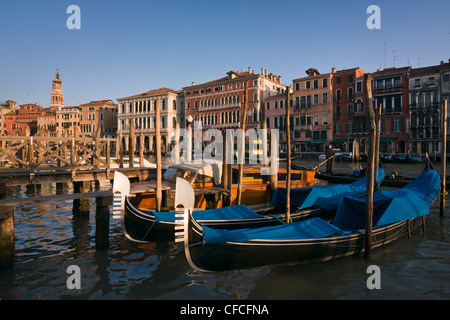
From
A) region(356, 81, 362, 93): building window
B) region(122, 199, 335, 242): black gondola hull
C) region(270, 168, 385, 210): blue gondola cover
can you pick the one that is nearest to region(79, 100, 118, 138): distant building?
region(356, 81, 362, 93): building window

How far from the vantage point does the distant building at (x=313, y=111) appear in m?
36.2

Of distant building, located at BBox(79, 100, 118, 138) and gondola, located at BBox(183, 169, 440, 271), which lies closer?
gondola, located at BBox(183, 169, 440, 271)

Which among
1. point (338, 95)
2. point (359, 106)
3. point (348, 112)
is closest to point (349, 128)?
point (348, 112)

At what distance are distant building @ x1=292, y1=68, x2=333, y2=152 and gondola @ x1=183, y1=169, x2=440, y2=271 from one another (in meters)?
30.9

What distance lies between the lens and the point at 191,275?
5215mm

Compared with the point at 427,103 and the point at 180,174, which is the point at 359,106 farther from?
the point at 180,174

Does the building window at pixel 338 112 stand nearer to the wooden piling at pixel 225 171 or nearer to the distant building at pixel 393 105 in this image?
the distant building at pixel 393 105

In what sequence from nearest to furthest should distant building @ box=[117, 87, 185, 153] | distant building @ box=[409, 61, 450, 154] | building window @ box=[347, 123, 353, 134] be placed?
distant building @ box=[409, 61, 450, 154], building window @ box=[347, 123, 353, 134], distant building @ box=[117, 87, 185, 153]

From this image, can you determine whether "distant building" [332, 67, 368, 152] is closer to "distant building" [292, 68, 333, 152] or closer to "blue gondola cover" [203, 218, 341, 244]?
"distant building" [292, 68, 333, 152]

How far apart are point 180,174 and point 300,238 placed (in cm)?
509

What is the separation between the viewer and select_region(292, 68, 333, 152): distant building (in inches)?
1426

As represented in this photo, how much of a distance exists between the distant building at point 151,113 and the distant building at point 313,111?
18.0m
